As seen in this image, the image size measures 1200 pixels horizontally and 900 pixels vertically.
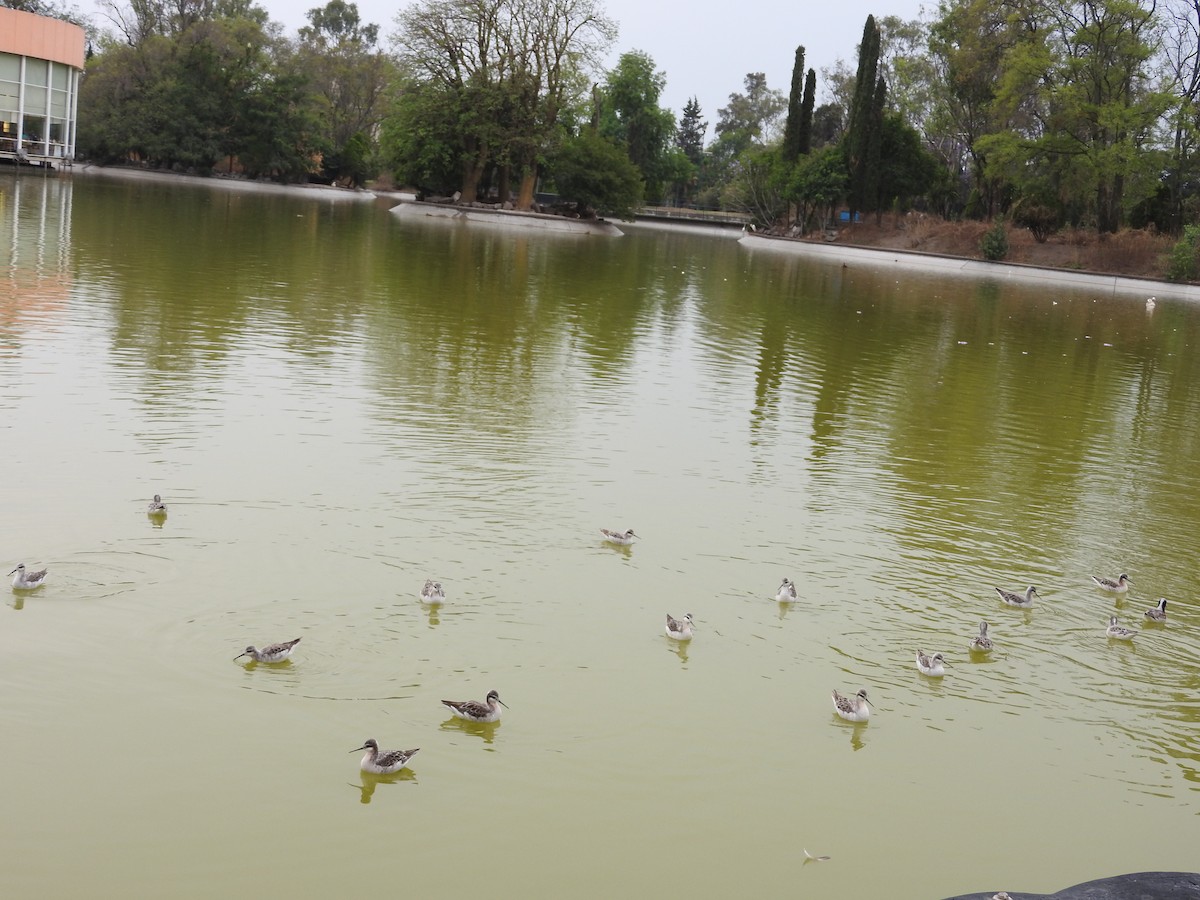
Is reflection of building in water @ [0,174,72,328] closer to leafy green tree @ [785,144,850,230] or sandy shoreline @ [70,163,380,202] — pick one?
sandy shoreline @ [70,163,380,202]

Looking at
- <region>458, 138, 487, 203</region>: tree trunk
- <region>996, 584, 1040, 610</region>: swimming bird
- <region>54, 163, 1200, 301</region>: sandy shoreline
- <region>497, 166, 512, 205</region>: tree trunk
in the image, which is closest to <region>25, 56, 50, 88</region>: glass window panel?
<region>54, 163, 1200, 301</region>: sandy shoreline

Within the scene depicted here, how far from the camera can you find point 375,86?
366 feet

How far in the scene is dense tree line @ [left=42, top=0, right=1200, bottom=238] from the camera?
65.0 meters

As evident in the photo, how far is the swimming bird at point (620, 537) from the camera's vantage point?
1127cm

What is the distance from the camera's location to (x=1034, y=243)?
6875 cm

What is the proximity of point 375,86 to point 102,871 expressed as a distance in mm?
112512

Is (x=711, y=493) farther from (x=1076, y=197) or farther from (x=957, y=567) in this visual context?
(x=1076, y=197)

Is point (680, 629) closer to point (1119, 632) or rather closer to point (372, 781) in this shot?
point (372, 781)

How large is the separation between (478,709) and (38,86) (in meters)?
73.6

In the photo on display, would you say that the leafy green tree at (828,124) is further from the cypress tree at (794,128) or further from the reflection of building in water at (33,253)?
the reflection of building in water at (33,253)

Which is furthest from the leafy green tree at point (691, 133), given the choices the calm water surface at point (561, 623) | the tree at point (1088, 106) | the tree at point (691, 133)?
the calm water surface at point (561, 623)

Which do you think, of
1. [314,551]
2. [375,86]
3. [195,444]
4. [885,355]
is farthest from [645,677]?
[375,86]

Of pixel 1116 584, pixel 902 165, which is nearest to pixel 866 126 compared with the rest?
pixel 902 165

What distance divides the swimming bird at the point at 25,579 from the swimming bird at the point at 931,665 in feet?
21.4
